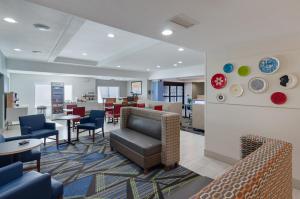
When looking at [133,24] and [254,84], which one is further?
[254,84]

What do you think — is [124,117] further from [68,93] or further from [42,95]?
[42,95]

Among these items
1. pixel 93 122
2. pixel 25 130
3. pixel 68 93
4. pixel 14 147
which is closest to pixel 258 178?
pixel 14 147

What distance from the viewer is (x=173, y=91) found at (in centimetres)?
1182

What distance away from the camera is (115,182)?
2.71 meters

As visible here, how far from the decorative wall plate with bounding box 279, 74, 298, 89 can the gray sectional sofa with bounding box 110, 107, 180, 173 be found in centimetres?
189

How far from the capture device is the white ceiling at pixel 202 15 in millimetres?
1726

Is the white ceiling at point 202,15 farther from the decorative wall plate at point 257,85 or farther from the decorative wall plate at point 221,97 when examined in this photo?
the decorative wall plate at point 221,97

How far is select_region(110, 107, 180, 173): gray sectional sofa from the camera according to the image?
302 cm

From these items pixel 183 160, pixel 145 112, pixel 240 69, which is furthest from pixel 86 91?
pixel 240 69

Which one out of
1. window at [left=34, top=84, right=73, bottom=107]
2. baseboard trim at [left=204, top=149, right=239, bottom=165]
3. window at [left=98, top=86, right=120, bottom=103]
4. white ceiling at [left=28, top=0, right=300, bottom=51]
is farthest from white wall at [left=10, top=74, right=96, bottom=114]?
baseboard trim at [left=204, top=149, right=239, bottom=165]

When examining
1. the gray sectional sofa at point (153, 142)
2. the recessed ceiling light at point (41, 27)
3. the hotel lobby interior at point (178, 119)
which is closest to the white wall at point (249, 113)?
the hotel lobby interior at point (178, 119)

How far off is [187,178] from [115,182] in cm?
129

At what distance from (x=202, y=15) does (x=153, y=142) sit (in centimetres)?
238

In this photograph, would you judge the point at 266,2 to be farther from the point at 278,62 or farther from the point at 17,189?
the point at 17,189
